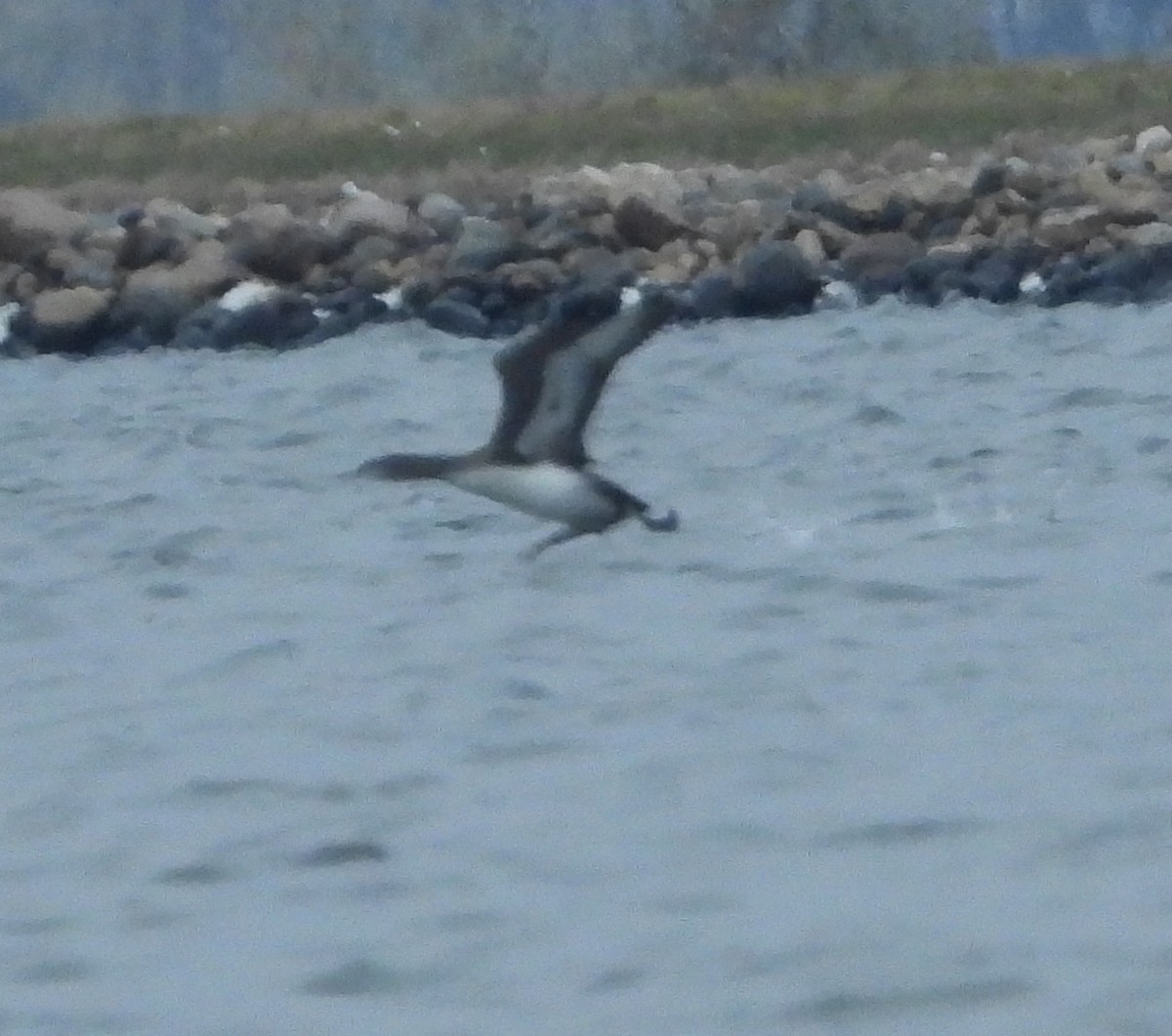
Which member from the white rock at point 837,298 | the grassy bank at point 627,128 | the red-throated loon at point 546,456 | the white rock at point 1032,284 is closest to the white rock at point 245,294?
the white rock at point 837,298

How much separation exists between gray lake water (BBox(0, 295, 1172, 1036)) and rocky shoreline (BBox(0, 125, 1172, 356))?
6.46 metres

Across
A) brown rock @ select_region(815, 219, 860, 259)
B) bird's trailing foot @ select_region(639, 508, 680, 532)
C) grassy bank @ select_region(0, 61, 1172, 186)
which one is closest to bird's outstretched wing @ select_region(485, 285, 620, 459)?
bird's trailing foot @ select_region(639, 508, 680, 532)

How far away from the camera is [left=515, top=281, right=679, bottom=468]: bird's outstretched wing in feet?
34.2

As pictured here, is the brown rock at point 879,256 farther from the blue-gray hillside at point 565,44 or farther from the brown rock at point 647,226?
the blue-gray hillside at point 565,44

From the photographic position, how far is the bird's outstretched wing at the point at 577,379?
10430 millimetres

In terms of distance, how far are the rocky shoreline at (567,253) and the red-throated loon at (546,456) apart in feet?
34.8

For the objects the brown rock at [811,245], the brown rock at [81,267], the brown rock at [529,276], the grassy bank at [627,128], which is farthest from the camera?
the grassy bank at [627,128]

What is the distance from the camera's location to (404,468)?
38.6ft

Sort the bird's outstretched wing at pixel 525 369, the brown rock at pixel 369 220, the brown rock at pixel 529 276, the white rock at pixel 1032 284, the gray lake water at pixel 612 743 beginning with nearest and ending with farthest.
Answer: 1. the gray lake water at pixel 612 743
2. the bird's outstretched wing at pixel 525 369
3. the white rock at pixel 1032 284
4. the brown rock at pixel 529 276
5. the brown rock at pixel 369 220

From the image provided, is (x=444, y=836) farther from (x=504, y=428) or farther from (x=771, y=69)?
(x=771, y=69)

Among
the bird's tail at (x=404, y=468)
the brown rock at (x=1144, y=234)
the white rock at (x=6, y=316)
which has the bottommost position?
the white rock at (x=6, y=316)

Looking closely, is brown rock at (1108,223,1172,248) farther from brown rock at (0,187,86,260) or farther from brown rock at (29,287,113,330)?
brown rock at (0,187,86,260)

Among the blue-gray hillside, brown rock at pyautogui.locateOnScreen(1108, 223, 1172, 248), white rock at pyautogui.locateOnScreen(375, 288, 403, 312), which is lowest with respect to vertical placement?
the blue-gray hillside

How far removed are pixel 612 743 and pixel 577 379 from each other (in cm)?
240
